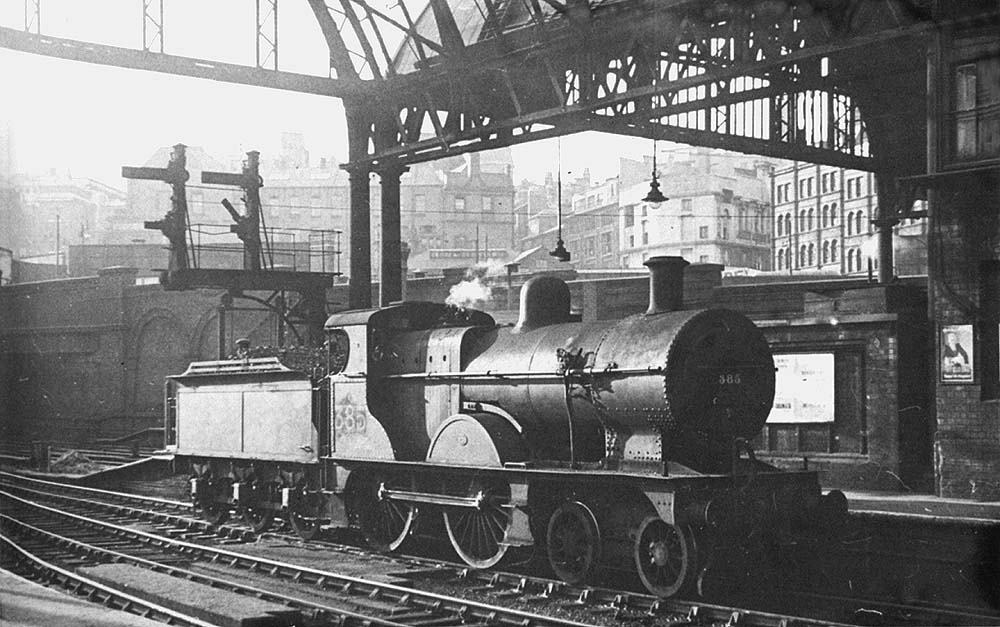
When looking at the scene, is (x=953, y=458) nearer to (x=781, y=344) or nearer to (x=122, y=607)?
(x=781, y=344)

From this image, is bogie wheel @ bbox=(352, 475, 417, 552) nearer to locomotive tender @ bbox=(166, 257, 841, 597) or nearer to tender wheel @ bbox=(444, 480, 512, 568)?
locomotive tender @ bbox=(166, 257, 841, 597)

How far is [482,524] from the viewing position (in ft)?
39.4

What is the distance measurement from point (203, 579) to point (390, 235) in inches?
270

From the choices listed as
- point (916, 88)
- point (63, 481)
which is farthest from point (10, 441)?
point (916, 88)

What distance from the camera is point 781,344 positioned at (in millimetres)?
18906

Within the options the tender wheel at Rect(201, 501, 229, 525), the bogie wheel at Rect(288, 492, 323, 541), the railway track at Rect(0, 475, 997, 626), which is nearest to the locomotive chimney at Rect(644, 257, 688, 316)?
the railway track at Rect(0, 475, 997, 626)

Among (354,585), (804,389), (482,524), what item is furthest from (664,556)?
(804,389)

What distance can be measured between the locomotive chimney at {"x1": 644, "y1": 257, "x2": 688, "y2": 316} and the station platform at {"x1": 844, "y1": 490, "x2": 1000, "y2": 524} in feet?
14.0

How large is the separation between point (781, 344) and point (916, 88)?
522 cm

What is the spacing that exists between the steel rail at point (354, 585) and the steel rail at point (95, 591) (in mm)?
1724

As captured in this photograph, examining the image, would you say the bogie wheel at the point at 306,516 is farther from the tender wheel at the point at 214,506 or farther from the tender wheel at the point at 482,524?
the tender wheel at the point at 482,524

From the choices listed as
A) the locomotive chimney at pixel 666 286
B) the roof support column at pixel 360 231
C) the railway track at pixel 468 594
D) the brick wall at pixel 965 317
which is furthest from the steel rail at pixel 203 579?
the brick wall at pixel 965 317

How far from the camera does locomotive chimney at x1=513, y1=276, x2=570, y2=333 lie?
12.4m

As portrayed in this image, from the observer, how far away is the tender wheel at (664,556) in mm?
9820
